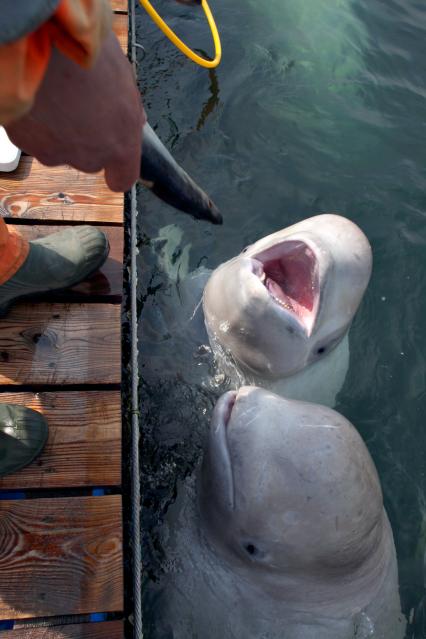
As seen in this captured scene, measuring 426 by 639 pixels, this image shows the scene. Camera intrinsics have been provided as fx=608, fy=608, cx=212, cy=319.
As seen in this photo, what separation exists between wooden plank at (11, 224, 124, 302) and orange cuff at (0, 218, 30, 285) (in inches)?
15.7

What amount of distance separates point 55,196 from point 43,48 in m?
3.30

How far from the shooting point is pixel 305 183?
628cm

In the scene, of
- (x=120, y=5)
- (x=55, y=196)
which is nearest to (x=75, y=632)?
(x=55, y=196)

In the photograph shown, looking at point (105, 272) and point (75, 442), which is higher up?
point (105, 272)

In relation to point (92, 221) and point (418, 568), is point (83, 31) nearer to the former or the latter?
point (92, 221)

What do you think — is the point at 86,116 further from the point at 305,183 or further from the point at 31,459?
the point at 305,183

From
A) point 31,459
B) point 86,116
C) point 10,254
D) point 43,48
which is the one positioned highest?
point 43,48

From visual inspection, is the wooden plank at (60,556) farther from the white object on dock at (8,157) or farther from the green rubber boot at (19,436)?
the white object on dock at (8,157)

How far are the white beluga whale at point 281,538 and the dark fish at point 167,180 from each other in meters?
1.09

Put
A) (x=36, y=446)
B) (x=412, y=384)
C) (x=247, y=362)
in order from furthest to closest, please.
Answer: (x=412, y=384) → (x=247, y=362) → (x=36, y=446)

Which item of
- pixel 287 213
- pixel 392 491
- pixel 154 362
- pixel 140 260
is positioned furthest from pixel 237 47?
pixel 392 491

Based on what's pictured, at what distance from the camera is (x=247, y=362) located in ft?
13.1

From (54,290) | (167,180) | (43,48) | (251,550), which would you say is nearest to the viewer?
(43,48)

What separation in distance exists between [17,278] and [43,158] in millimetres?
2169
